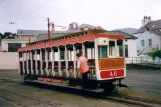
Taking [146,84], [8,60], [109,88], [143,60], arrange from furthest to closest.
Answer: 1. [8,60]
2. [143,60]
3. [146,84]
4. [109,88]

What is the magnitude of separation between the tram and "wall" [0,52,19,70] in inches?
1256

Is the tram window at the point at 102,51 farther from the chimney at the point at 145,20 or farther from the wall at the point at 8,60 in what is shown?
the chimney at the point at 145,20

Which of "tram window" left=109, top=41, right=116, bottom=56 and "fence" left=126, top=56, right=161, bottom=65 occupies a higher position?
"tram window" left=109, top=41, right=116, bottom=56

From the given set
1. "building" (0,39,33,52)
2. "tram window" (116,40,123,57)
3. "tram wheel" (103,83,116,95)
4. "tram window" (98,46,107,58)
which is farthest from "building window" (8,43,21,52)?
"tram window" (98,46,107,58)

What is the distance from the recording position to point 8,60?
154 feet

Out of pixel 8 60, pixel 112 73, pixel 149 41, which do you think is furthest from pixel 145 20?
pixel 112 73

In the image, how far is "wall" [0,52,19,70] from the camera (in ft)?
152

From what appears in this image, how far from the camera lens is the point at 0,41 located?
172 feet

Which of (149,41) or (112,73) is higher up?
(149,41)

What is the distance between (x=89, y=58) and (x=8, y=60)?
121 ft

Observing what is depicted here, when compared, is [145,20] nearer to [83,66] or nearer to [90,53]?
[90,53]

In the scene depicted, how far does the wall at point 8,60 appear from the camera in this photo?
Result: 4634 cm

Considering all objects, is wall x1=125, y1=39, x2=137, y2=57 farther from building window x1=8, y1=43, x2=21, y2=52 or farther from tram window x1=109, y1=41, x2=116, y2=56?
tram window x1=109, y1=41, x2=116, y2=56

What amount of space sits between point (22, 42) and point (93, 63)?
4013cm
